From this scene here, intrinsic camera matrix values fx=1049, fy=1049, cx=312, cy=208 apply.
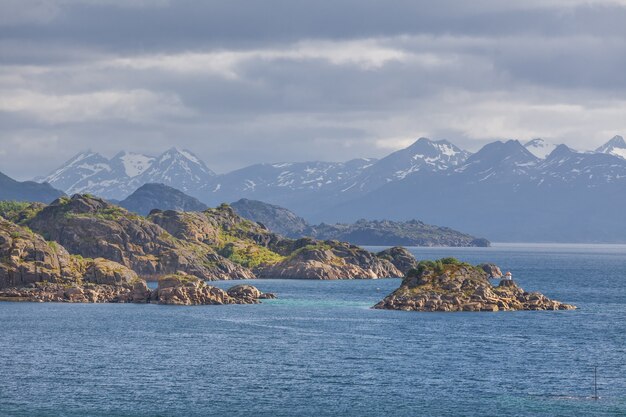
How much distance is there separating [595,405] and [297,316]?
316ft

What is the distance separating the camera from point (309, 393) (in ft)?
376

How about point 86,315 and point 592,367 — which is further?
point 86,315

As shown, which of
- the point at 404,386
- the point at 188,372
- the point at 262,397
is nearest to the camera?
the point at 262,397

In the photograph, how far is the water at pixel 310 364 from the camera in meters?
108

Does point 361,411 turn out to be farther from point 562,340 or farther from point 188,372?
point 562,340

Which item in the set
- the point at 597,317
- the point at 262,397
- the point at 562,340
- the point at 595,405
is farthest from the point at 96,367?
the point at 597,317

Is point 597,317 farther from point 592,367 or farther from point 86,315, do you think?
point 86,315

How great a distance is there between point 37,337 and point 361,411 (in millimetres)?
70819

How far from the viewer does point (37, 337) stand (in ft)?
520

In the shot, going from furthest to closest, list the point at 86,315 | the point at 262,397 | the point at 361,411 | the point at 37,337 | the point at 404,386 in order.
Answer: the point at 86,315
the point at 37,337
the point at 404,386
the point at 262,397
the point at 361,411

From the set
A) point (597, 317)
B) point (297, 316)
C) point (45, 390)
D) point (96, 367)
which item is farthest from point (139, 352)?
point (597, 317)

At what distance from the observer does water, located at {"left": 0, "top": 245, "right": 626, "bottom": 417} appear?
108 m

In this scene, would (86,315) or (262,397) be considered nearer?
(262,397)

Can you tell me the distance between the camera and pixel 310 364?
13512 cm
